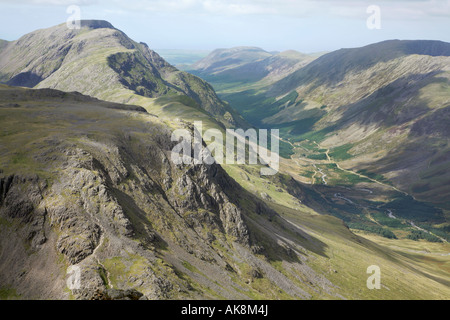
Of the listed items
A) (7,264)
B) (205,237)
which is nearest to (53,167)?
(7,264)

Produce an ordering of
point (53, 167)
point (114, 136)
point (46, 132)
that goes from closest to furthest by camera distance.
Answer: point (53, 167)
point (46, 132)
point (114, 136)

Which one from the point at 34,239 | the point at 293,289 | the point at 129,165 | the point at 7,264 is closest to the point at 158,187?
the point at 129,165

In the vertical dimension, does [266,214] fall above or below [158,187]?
→ below

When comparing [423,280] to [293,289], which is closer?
[293,289]

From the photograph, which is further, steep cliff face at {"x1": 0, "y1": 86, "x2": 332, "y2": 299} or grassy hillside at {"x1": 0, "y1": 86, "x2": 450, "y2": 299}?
grassy hillside at {"x1": 0, "y1": 86, "x2": 450, "y2": 299}

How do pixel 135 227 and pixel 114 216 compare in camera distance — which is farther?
pixel 135 227

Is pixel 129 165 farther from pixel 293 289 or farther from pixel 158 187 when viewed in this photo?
pixel 293 289

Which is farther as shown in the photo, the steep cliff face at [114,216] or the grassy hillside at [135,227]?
the grassy hillside at [135,227]

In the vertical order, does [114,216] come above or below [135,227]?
above
